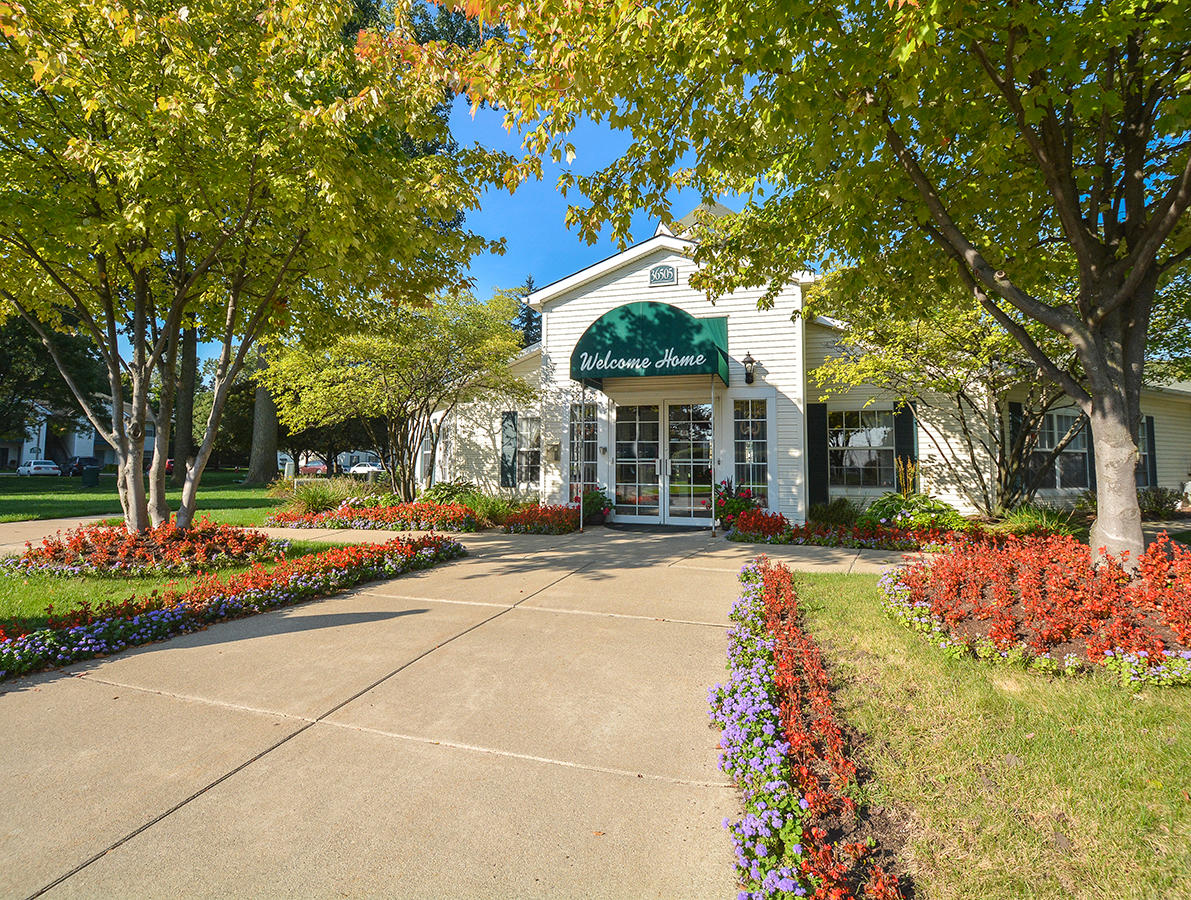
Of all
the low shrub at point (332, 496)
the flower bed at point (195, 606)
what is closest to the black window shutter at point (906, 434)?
the flower bed at point (195, 606)

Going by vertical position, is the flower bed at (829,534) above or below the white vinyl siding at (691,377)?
below

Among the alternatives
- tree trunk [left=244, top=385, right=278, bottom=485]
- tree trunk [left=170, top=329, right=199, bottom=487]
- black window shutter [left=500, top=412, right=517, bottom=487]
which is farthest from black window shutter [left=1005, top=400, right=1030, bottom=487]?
tree trunk [left=244, top=385, right=278, bottom=485]

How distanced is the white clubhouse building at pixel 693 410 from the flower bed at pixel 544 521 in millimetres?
1090

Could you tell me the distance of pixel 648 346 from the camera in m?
9.93

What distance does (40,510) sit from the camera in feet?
44.5

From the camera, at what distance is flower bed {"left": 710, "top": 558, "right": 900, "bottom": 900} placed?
191 cm

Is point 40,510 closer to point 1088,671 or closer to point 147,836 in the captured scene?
point 147,836

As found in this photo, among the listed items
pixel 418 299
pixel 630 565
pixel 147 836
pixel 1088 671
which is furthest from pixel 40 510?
pixel 1088 671

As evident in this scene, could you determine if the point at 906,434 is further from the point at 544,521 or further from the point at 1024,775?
the point at 1024,775

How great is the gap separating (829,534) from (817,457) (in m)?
2.51

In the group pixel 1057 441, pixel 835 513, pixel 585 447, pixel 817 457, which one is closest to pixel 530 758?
pixel 835 513

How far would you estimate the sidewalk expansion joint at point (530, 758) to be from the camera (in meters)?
2.59

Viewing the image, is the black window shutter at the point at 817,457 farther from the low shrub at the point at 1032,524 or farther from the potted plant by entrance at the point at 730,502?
the low shrub at the point at 1032,524

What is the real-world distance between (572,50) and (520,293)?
9382 mm
